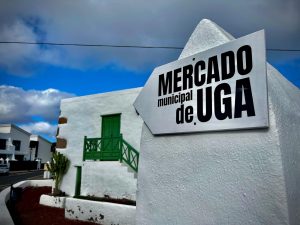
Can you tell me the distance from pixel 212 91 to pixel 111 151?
23.5 feet

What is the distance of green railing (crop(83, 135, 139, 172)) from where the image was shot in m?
9.16

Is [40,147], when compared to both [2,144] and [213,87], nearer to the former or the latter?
[2,144]

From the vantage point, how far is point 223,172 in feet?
8.33

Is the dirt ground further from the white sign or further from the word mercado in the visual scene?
the word mercado

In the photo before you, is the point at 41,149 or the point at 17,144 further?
the point at 41,149

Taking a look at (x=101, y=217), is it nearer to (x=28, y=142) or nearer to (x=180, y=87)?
(x=180, y=87)

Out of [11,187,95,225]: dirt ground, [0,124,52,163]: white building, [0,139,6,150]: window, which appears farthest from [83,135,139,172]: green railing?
[0,139,6,150]: window

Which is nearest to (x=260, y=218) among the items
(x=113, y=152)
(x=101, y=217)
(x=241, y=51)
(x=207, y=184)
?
(x=207, y=184)

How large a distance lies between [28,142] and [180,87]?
4955 centimetres

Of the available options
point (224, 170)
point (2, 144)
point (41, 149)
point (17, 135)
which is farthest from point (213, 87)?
point (41, 149)

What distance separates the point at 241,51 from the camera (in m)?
2.60

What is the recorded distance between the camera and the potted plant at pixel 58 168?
1087 cm

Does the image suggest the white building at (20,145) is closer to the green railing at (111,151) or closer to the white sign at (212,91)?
the green railing at (111,151)

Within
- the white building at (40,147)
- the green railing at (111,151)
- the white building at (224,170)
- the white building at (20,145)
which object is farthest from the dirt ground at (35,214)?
the white building at (40,147)
